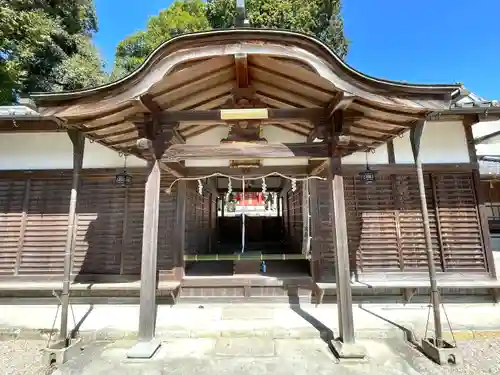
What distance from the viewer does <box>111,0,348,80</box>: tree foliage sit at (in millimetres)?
18547

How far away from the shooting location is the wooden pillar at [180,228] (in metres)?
→ 5.78

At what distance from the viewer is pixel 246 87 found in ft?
13.6

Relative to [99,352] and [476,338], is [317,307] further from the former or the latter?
[99,352]

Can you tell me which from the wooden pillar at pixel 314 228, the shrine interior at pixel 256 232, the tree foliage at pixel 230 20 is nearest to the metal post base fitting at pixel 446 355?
the wooden pillar at pixel 314 228

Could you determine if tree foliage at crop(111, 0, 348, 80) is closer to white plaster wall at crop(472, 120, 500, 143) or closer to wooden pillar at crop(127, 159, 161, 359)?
white plaster wall at crop(472, 120, 500, 143)

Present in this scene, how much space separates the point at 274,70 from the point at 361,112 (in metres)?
1.40

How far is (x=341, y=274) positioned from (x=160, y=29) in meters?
25.7

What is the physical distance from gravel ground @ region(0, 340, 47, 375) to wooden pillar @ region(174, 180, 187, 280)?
7.98 ft

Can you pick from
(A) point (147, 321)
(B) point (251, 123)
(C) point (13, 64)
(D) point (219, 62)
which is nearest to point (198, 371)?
(A) point (147, 321)

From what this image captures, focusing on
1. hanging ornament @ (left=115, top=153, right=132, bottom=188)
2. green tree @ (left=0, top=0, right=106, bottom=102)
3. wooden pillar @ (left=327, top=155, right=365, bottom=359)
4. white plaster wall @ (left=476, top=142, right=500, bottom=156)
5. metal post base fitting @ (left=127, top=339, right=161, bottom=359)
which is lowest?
metal post base fitting @ (left=127, top=339, right=161, bottom=359)

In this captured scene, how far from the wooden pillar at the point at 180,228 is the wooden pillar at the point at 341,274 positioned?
331cm

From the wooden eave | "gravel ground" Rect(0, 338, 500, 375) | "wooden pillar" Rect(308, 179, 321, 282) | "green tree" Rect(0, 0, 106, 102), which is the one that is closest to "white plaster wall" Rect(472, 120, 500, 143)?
"wooden pillar" Rect(308, 179, 321, 282)

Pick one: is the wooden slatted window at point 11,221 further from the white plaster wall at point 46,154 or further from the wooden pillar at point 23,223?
the white plaster wall at point 46,154

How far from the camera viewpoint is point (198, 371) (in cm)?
345
